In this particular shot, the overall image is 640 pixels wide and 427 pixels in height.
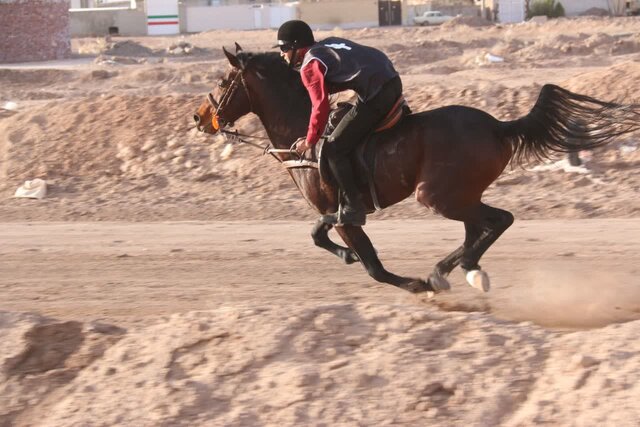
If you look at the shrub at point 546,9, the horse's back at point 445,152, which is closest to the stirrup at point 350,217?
the horse's back at point 445,152

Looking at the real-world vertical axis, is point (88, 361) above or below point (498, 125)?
below

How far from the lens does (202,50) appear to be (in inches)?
1747

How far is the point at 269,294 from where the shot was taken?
889 centimetres

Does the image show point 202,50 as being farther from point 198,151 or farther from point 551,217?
point 551,217

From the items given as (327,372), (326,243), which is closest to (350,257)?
(326,243)

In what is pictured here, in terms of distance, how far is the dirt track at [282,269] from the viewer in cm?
842

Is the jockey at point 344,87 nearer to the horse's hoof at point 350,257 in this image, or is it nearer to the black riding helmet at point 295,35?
the black riding helmet at point 295,35

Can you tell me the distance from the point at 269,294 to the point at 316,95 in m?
2.11

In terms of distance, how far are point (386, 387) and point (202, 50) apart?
4011 cm

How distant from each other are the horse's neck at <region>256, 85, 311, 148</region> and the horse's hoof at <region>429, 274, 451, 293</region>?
1547 millimetres

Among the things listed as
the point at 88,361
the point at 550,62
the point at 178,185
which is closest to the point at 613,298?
the point at 88,361

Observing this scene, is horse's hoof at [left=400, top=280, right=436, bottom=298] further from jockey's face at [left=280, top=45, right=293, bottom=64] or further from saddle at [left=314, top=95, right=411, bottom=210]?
jockey's face at [left=280, top=45, right=293, bottom=64]

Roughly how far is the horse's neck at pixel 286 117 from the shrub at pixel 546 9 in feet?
203

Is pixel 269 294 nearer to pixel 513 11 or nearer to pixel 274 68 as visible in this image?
pixel 274 68
